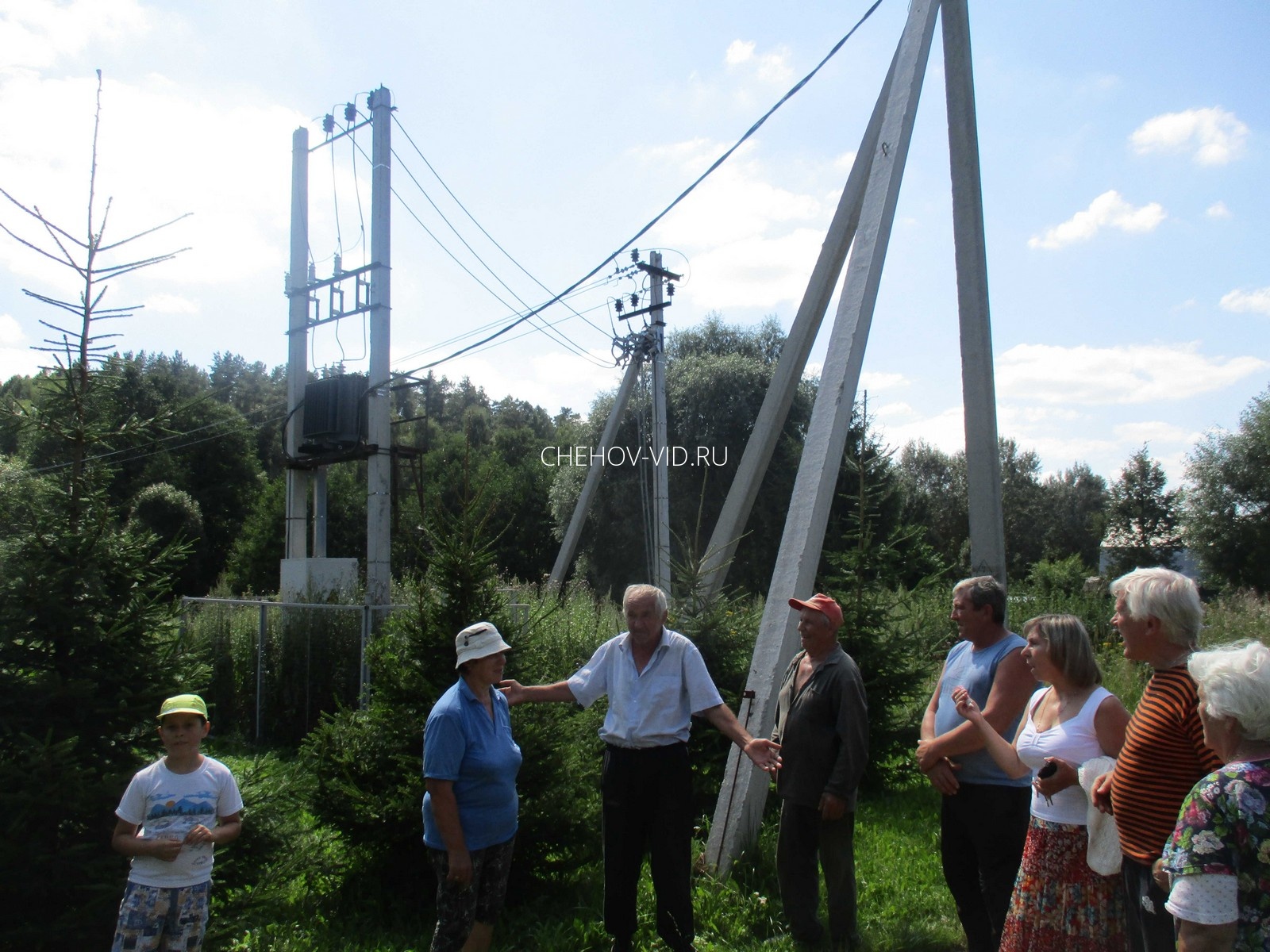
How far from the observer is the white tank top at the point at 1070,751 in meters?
2.98

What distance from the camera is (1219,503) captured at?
27.7 metres

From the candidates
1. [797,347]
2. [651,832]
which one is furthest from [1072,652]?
[797,347]

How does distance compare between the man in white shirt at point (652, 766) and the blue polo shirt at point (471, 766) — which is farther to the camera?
the man in white shirt at point (652, 766)

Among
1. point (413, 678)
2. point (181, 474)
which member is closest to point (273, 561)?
point (181, 474)

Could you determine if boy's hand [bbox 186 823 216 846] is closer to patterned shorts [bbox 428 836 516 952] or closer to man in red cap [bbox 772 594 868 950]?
patterned shorts [bbox 428 836 516 952]

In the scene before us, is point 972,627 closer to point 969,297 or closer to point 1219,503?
point 969,297

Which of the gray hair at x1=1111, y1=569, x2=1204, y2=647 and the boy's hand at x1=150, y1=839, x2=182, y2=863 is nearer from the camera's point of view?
the gray hair at x1=1111, y1=569, x2=1204, y2=647

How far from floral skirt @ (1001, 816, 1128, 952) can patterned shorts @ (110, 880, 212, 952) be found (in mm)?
2931

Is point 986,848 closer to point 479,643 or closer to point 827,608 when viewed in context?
point 827,608

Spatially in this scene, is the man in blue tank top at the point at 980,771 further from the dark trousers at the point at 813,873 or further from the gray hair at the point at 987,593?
the dark trousers at the point at 813,873

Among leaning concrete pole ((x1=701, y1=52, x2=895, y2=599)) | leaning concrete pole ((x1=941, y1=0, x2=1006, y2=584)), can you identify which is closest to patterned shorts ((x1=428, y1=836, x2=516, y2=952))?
leaning concrete pole ((x1=701, y1=52, x2=895, y2=599))

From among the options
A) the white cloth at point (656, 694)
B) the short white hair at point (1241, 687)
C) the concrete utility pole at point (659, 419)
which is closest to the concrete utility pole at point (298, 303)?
the concrete utility pole at point (659, 419)

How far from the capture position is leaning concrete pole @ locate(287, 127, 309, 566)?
643 inches

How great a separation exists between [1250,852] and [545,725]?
3.78m
